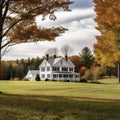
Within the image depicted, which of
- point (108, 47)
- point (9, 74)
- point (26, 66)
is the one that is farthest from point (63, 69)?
point (108, 47)

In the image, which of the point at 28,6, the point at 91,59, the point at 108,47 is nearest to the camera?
the point at 28,6

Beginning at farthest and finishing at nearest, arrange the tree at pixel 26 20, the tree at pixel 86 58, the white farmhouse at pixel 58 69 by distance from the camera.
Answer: the tree at pixel 86 58
the white farmhouse at pixel 58 69
the tree at pixel 26 20

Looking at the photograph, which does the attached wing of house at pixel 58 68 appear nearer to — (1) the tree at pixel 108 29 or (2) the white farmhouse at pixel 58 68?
(2) the white farmhouse at pixel 58 68

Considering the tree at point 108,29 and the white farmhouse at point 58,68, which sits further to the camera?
the white farmhouse at point 58,68

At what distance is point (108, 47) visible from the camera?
3734 cm

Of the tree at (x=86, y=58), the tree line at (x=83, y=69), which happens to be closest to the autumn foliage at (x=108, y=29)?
the tree line at (x=83, y=69)

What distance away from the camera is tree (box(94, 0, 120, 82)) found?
99.1 ft

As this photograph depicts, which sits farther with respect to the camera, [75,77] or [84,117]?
[75,77]

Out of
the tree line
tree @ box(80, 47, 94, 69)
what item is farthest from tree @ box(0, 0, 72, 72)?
tree @ box(80, 47, 94, 69)

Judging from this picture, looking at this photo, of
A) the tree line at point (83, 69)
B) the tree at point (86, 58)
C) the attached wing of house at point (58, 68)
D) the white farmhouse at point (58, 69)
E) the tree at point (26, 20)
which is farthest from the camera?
the tree at point (86, 58)

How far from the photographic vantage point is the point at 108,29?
32.4 meters

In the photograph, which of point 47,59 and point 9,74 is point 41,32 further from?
point 9,74

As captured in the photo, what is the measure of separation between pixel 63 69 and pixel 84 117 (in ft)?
329

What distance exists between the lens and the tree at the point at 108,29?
3020 cm
